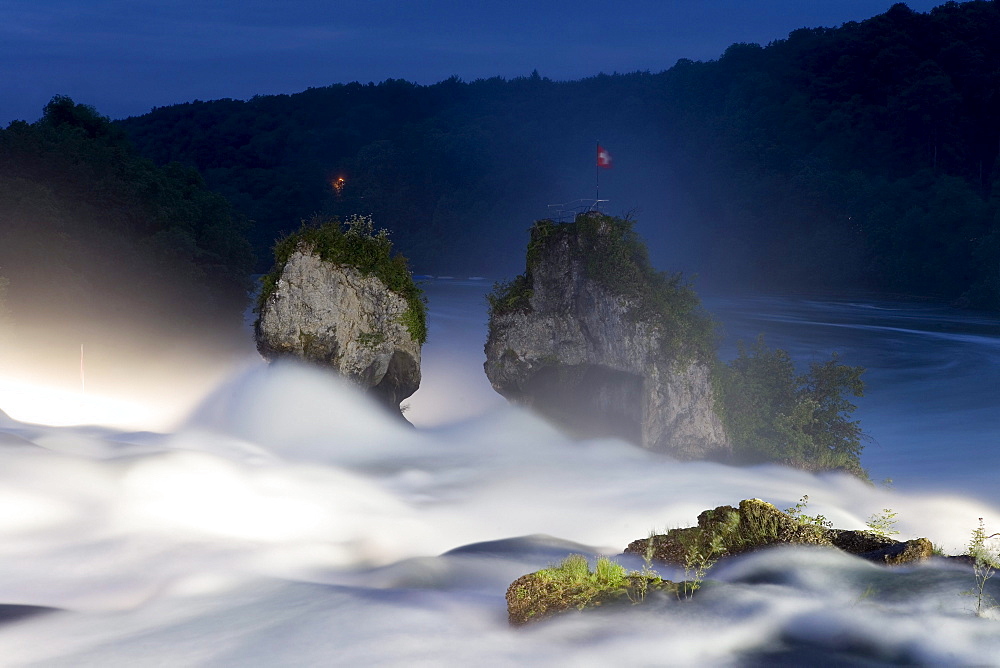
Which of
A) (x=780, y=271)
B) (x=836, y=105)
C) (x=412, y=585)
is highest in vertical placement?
(x=836, y=105)

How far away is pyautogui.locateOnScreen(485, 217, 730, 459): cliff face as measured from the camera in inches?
838

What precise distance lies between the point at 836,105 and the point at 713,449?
9132 centimetres

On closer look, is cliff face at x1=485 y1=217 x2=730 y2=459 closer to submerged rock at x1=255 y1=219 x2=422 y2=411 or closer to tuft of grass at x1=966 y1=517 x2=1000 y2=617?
submerged rock at x1=255 y1=219 x2=422 y2=411

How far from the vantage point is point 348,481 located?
17.3 m

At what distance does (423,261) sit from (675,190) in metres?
33.1

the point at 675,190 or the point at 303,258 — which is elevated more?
the point at 675,190

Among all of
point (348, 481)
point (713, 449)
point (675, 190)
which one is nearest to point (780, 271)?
point (675, 190)

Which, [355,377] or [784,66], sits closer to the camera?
[355,377]

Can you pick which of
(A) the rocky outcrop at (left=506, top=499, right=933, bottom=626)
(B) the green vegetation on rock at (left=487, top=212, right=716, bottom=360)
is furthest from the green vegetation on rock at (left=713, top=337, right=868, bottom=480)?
(A) the rocky outcrop at (left=506, top=499, right=933, bottom=626)

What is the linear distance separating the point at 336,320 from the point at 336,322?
0.16ft

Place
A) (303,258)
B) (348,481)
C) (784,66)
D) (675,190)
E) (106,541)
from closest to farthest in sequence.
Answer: (106,541) < (348,481) < (303,258) < (675,190) < (784,66)

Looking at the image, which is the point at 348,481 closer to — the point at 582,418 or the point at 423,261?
the point at 582,418

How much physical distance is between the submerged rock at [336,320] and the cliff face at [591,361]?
3154mm

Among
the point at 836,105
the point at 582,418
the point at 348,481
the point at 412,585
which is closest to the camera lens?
the point at 412,585
